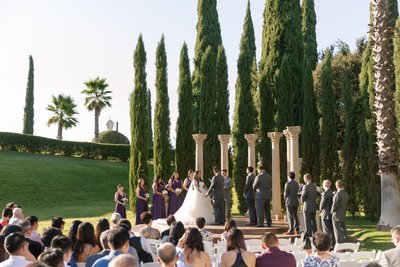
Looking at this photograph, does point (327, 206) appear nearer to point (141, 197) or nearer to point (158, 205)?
point (141, 197)

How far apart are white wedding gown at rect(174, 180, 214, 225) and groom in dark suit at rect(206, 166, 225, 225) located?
13.7 inches

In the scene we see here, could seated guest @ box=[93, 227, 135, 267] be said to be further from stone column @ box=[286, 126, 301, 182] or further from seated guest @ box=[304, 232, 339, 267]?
stone column @ box=[286, 126, 301, 182]

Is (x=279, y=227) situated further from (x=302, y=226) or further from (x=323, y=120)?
(x=323, y=120)

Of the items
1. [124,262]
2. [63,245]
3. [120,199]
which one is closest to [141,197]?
[120,199]

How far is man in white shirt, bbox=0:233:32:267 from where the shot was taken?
5816mm

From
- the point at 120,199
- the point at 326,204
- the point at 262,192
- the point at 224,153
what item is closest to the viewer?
the point at 326,204

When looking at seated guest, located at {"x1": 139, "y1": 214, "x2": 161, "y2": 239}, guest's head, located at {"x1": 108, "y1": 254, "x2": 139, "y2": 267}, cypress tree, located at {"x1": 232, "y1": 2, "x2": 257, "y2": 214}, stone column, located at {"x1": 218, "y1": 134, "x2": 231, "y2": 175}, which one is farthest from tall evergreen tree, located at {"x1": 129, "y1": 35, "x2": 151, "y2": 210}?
guest's head, located at {"x1": 108, "y1": 254, "x2": 139, "y2": 267}

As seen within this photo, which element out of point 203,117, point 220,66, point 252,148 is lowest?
point 252,148

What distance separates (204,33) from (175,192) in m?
17.1

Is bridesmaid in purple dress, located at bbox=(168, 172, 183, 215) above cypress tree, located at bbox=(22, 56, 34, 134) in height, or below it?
below

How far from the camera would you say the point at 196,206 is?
1781 cm

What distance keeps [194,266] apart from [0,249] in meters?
2.35

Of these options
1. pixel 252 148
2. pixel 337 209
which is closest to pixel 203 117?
pixel 252 148

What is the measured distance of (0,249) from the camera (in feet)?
22.1
